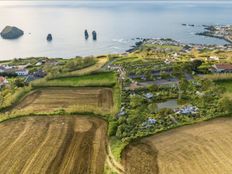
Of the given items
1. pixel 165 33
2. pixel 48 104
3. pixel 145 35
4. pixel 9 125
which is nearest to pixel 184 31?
pixel 165 33

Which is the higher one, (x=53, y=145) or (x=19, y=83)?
(x=19, y=83)

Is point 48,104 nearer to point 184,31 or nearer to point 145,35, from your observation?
point 145,35

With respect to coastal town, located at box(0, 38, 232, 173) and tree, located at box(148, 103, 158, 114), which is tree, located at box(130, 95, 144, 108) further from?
tree, located at box(148, 103, 158, 114)

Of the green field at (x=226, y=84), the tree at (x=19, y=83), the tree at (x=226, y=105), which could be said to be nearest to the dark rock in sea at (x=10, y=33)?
the tree at (x=19, y=83)

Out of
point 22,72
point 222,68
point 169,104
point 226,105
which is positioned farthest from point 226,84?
point 22,72

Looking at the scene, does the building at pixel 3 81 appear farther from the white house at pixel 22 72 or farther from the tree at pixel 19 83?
the white house at pixel 22 72

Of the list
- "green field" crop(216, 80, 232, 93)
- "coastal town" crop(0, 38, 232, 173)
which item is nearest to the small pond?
"coastal town" crop(0, 38, 232, 173)

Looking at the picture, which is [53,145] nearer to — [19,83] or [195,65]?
→ [19,83]
